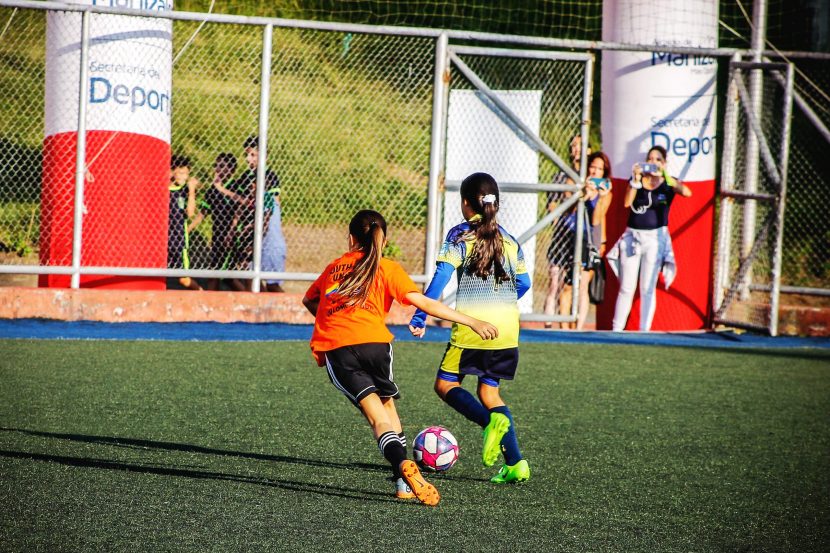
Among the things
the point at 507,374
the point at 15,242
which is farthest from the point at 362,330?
the point at 15,242

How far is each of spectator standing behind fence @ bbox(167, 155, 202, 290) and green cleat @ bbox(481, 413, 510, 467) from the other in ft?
23.0

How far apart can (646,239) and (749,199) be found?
142 centimetres

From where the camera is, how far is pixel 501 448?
5574 mm

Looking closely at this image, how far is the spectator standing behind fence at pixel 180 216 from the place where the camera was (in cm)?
1209

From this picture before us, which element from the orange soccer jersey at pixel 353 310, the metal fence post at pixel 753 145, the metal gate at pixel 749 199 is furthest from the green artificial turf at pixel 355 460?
the metal fence post at pixel 753 145

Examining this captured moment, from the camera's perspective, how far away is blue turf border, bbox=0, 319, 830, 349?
33.6 ft

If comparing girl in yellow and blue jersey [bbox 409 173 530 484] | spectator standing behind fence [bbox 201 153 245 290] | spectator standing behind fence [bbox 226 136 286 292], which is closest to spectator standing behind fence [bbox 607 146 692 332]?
spectator standing behind fence [bbox 226 136 286 292]

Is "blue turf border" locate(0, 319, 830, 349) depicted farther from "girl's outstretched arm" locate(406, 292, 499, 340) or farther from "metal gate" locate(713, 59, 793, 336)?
"girl's outstretched arm" locate(406, 292, 499, 340)

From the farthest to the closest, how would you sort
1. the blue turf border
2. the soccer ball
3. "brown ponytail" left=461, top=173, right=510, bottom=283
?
the blue turf border < "brown ponytail" left=461, top=173, right=510, bottom=283 < the soccer ball

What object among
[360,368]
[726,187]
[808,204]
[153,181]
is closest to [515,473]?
[360,368]

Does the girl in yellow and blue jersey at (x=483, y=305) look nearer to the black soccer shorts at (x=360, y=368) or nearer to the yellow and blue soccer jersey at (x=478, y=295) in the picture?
the yellow and blue soccer jersey at (x=478, y=295)

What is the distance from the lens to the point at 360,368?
524cm

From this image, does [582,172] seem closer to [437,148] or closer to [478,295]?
[437,148]

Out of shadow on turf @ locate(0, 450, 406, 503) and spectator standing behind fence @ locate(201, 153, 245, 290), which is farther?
spectator standing behind fence @ locate(201, 153, 245, 290)
